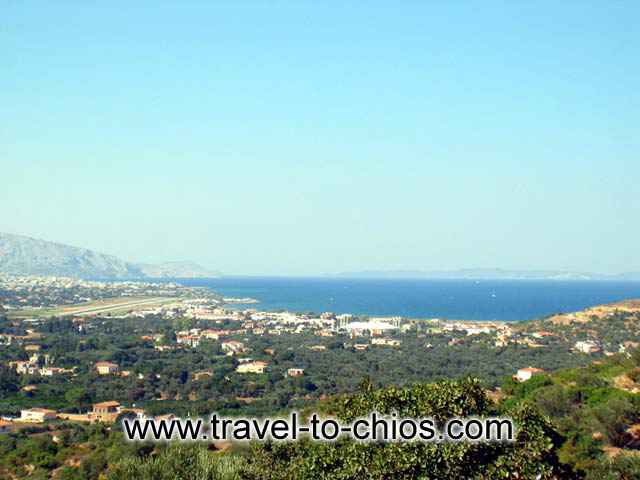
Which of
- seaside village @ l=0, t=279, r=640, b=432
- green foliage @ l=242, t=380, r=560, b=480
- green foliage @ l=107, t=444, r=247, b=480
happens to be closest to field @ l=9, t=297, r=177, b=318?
seaside village @ l=0, t=279, r=640, b=432

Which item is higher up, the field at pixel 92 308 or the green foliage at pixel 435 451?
the green foliage at pixel 435 451

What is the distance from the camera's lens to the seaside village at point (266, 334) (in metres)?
37.0

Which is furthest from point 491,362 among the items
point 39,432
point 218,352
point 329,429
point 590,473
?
point 329,429

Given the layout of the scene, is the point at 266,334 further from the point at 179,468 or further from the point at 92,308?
the point at 179,468

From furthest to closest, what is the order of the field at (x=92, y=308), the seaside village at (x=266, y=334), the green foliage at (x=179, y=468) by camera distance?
1. the field at (x=92, y=308)
2. the seaside village at (x=266, y=334)
3. the green foliage at (x=179, y=468)

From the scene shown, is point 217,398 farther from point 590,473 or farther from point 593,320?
point 593,320

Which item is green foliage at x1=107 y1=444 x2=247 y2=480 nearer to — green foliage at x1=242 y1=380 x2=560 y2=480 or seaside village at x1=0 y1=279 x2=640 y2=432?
green foliage at x1=242 y1=380 x2=560 y2=480

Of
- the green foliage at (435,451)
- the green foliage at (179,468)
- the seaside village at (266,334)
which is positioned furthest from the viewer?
the seaside village at (266,334)

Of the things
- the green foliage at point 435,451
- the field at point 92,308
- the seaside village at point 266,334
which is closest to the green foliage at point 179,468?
the green foliage at point 435,451

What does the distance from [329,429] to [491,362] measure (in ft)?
133

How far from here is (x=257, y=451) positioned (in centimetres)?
1273

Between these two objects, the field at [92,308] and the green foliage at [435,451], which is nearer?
the green foliage at [435,451]

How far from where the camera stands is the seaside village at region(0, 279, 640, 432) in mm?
37041

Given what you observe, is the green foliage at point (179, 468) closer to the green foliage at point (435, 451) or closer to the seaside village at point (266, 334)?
the green foliage at point (435, 451)
